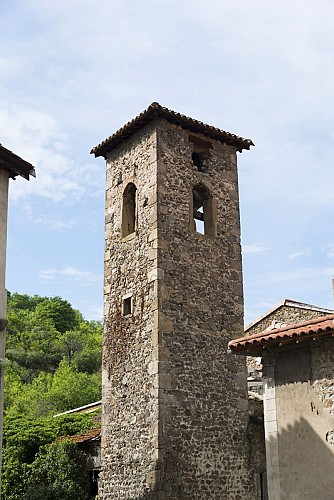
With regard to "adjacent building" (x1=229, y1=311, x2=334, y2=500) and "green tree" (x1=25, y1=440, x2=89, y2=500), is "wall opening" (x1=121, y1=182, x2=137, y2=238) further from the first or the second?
"adjacent building" (x1=229, y1=311, x2=334, y2=500)

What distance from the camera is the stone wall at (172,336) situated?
15.1 m

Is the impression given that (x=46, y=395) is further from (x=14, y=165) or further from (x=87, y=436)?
(x=14, y=165)

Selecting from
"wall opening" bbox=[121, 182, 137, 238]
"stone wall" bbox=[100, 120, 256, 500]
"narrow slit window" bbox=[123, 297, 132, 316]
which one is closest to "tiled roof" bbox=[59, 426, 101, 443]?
"stone wall" bbox=[100, 120, 256, 500]

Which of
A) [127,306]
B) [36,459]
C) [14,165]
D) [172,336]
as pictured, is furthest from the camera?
[36,459]

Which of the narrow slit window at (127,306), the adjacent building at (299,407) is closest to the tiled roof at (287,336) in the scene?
the adjacent building at (299,407)

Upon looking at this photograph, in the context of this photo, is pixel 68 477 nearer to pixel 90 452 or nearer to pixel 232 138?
pixel 90 452

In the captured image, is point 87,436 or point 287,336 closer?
point 287,336

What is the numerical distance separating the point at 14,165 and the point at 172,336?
5521 millimetres

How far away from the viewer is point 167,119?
17.4 metres

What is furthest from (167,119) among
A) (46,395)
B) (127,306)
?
(46,395)

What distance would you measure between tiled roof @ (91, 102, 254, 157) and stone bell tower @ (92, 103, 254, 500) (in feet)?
0.12

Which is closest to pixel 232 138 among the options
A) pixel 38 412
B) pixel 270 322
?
pixel 270 322

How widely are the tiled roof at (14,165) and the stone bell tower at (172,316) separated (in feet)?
14.7

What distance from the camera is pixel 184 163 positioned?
17578 millimetres
